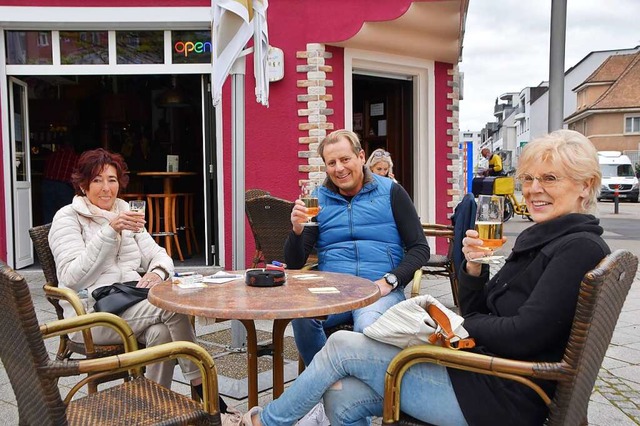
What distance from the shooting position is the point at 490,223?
1948 millimetres

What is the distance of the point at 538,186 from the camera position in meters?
1.96

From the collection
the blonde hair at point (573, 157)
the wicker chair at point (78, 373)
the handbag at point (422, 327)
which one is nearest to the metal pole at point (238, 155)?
the wicker chair at point (78, 373)

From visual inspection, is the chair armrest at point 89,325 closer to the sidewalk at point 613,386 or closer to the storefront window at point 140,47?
the sidewalk at point 613,386

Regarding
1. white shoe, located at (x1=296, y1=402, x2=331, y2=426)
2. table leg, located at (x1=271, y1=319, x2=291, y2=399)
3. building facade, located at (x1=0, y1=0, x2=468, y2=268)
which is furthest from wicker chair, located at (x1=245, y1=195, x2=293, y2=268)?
white shoe, located at (x1=296, y1=402, x2=331, y2=426)

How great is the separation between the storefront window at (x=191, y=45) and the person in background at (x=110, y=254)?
378cm

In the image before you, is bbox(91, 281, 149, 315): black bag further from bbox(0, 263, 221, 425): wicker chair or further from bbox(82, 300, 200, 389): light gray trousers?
bbox(0, 263, 221, 425): wicker chair

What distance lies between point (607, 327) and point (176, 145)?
27.5ft

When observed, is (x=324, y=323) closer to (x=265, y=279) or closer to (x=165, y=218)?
(x=265, y=279)

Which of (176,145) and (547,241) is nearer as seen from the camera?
(547,241)

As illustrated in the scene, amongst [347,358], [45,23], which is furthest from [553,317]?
Result: [45,23]

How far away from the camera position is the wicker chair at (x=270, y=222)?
15.3 ft

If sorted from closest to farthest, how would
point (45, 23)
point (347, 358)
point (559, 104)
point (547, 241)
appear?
point (547, 241) → point (347, 358) → point (559, 104) → point (45, 23)

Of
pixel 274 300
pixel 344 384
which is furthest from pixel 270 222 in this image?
pixel 344 384

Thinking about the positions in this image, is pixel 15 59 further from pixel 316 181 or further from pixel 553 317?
pixel 553 317
